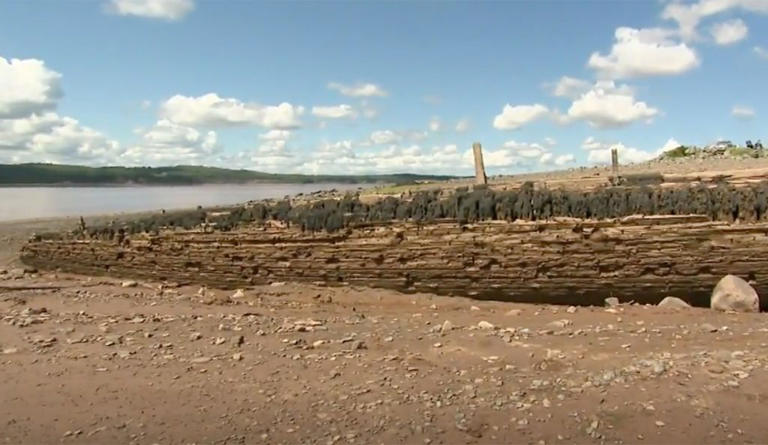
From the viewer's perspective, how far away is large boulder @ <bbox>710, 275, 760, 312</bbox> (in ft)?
21.4

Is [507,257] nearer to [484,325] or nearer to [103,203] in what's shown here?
[484,325]

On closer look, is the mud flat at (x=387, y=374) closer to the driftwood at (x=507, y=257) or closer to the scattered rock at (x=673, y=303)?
the scattered rock at (x=673, y=303)

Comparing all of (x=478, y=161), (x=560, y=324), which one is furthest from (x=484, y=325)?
(x=478, y=161)

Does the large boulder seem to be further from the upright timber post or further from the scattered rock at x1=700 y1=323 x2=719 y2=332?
the upright timber post

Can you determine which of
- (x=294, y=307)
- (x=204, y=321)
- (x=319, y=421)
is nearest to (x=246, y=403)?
(x=319, y=421)

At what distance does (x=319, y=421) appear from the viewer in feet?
14.0

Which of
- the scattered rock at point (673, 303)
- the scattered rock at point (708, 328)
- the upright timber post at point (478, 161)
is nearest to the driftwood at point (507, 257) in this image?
the scattered rock at point (673, 303)

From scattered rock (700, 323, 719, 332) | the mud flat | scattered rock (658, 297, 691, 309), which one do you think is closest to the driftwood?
scattered rock (658, 297, 691, 309)

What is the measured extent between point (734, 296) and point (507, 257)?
8.56 ft

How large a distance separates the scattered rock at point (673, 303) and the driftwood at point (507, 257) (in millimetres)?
110

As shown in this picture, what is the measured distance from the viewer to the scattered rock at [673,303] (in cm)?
676

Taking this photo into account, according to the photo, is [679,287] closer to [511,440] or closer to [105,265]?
[511,440]

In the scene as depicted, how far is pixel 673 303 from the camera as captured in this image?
6.83 metres

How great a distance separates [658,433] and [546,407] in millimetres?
776
